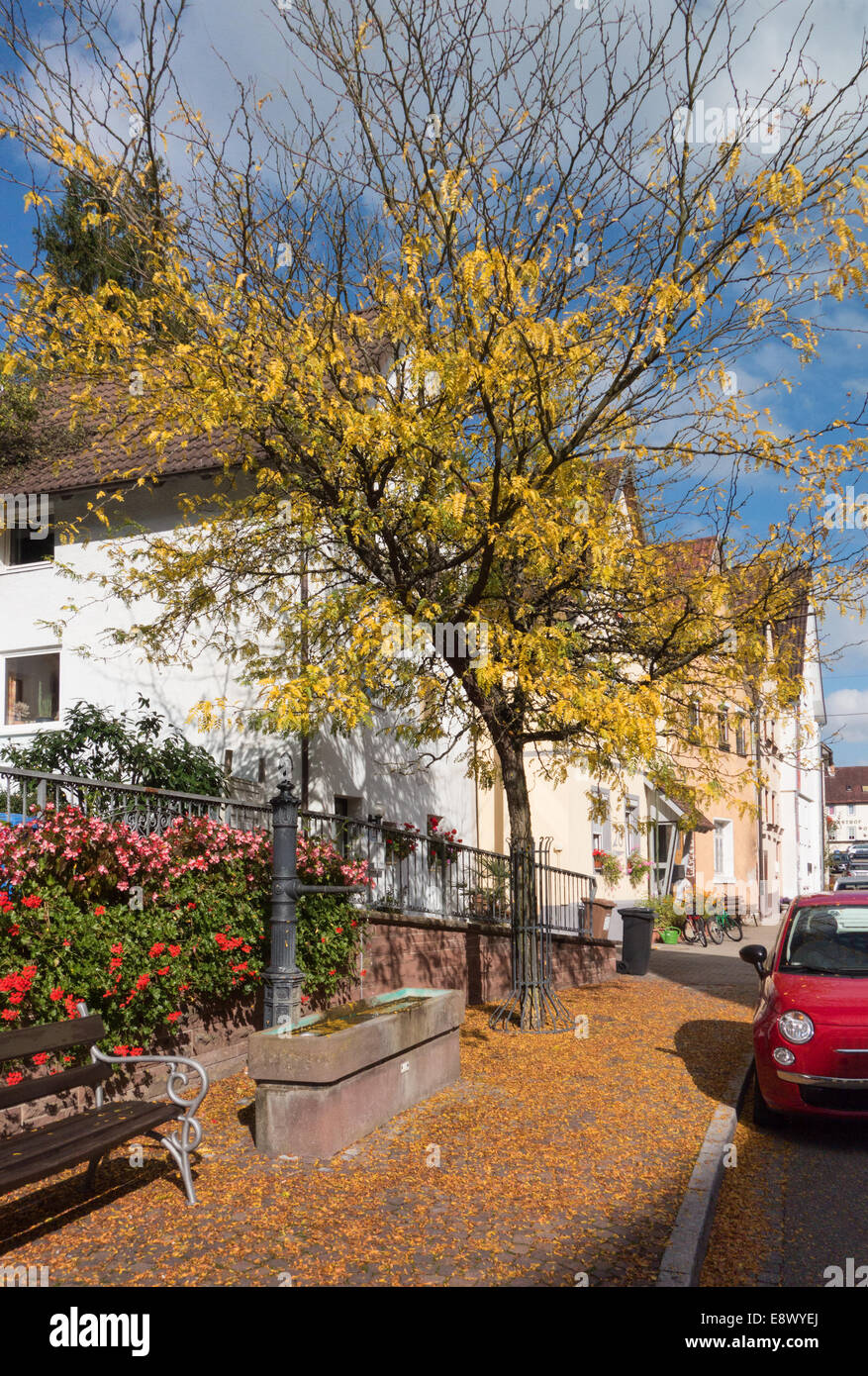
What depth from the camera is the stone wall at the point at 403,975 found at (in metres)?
6.77

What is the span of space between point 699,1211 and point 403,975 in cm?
603

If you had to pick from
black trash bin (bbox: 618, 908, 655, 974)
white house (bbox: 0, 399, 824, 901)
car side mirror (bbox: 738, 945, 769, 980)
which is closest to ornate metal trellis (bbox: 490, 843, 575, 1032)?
car side mirror (bbox: 738, 945, 769, 980)

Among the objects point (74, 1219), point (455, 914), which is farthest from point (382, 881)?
point (74, 1219)

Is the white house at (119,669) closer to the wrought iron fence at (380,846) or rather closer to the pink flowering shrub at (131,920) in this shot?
the wrought iron fence at (380,846)

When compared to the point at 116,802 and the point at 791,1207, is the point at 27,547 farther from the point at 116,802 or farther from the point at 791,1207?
the point at 791,1207

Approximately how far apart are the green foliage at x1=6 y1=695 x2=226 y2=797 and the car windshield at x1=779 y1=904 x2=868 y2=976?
6.79m

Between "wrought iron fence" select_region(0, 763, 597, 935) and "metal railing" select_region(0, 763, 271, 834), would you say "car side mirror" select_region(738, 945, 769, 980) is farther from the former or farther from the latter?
"metal railing" select_region(0, 763, 271, 834)

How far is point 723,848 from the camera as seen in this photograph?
33.3 meters

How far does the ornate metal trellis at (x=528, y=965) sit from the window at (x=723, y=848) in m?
23.4

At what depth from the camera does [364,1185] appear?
5.45 meters

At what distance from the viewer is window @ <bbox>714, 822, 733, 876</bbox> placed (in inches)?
1287

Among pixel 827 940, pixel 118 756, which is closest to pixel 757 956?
pixel 827 940
